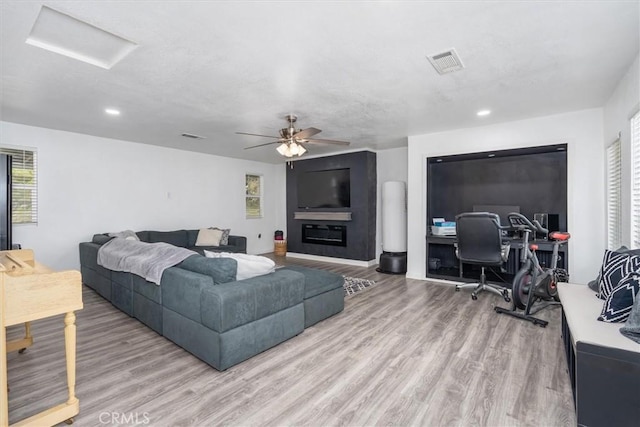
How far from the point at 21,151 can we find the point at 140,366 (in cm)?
425

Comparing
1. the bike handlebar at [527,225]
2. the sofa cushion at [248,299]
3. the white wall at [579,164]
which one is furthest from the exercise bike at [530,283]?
the sofa cushion at [248,299]

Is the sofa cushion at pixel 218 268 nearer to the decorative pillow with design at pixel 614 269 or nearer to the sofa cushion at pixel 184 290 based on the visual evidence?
the sofa cushion at pixel 184 290

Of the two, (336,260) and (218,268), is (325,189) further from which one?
(218,268)

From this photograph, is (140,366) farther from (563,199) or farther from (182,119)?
(563,199)

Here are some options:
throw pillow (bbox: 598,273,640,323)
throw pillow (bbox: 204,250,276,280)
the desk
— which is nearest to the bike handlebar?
the desk

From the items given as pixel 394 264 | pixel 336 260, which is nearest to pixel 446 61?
pixel 394 264

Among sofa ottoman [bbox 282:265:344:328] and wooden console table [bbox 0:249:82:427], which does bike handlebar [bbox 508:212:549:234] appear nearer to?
sofa ottoman [bbox 282:265:344:328]

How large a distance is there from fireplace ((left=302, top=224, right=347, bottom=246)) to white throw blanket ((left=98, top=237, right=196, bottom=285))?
13.7 ft

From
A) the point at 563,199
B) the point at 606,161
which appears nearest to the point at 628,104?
the point at 606,161

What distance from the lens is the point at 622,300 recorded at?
186 cm

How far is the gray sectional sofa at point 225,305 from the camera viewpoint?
7.63 ft

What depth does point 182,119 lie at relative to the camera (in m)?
4.17

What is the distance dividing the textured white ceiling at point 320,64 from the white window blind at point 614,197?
0.67 metres

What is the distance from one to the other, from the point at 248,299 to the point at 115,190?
4.40 meters
